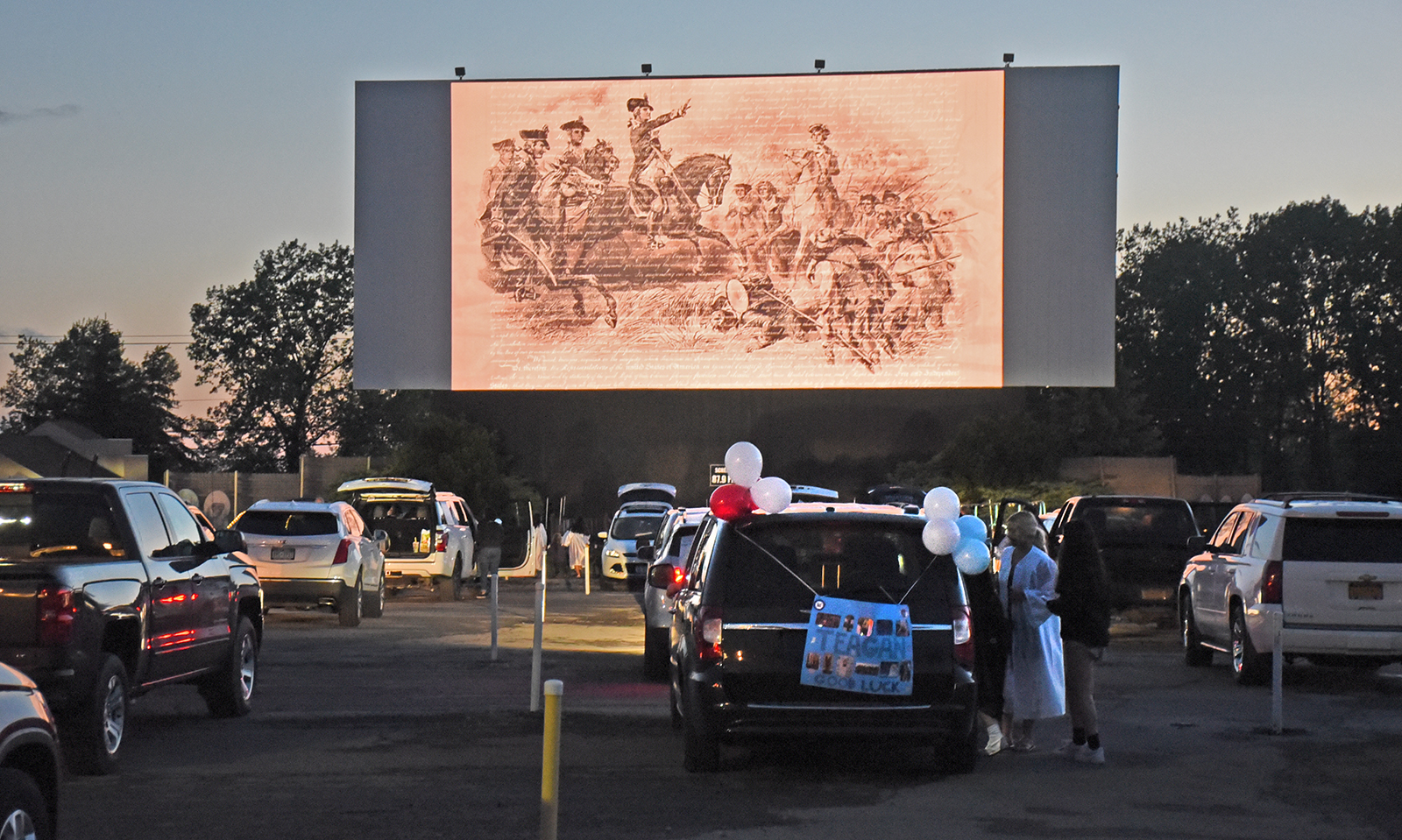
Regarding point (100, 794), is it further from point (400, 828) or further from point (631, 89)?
point (631, 89)

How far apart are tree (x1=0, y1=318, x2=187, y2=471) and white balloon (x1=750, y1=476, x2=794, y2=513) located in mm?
76455

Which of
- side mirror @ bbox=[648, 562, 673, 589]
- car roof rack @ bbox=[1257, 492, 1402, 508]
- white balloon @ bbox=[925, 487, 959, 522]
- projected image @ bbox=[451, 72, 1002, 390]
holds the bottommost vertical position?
side mirror @ bbox=[648, 562, 673, 589]

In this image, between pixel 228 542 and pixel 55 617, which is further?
pixel 228 542

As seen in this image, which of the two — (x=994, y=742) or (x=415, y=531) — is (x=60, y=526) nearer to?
(x=994, y=742)

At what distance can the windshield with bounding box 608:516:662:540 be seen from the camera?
33125 millimetres

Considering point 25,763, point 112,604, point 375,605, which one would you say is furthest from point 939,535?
point 375,605

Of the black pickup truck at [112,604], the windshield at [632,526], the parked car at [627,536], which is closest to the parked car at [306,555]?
the black pickup truck at [112,604]

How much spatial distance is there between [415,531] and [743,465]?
18.4 meters

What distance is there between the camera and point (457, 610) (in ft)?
86.4

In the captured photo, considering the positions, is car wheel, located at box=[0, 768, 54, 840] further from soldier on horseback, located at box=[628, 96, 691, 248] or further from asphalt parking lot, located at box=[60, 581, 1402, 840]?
soldier on horseback, located at box=[628, 96, 691, 248]

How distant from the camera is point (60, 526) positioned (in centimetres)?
1123

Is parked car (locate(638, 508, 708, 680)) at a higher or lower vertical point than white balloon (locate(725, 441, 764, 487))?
lower

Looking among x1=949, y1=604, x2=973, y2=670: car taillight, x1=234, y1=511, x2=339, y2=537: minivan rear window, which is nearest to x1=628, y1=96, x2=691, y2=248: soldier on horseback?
x1=234, y1=511, x2=339, y2=537: minivan rear window

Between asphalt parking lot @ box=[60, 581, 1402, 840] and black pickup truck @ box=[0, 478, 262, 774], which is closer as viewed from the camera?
asphalt parking lot @ box=[60, 581, 1402, 840]
